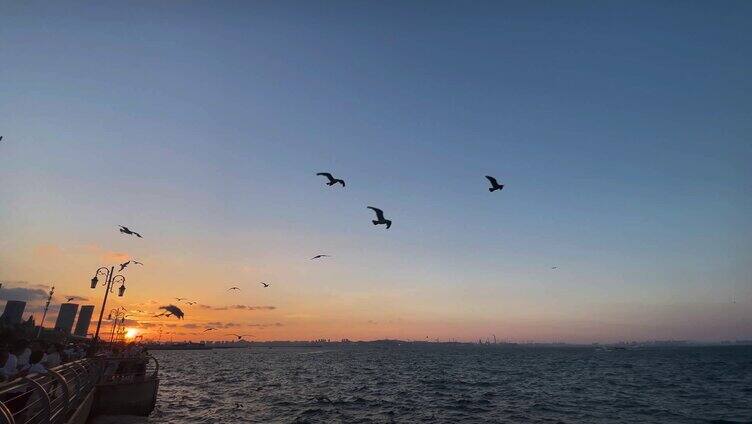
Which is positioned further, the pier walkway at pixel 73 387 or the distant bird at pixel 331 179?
the distant bird at pixel 331 179

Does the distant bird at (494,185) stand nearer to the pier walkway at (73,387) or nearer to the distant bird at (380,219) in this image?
the distant bird at (380,219)

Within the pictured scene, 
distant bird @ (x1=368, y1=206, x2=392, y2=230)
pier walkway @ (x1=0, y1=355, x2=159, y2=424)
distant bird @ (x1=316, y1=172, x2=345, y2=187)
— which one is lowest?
pier walkway @ (x1=0, y1=355, x2=159, y2=424)

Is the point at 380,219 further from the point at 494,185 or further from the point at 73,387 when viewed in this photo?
the point at 73,387

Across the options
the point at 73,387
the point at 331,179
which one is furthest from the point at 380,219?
the point at 73,387

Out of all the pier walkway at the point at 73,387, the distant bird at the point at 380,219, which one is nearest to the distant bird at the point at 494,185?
the distant bird at the point at 380,219

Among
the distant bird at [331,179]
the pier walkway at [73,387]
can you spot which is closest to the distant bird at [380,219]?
the distant bird at [331,179]

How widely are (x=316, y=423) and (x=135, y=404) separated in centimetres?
1266

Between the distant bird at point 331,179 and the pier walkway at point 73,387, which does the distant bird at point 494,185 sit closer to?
the distant bird at point 331,179

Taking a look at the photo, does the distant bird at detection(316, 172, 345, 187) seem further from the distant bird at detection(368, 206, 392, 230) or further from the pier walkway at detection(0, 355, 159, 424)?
the pier walkway at detection(0, 355, 159, 424)

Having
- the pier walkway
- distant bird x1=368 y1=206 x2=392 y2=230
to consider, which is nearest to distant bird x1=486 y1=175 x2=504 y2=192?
distant bird x1=368 y1=206 x2=392 y2=230

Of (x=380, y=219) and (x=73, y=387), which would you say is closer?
(x=73, y=387)

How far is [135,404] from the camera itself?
29.0 m

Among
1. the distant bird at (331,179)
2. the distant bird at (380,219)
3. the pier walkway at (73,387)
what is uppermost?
the distant bird at (331,179)

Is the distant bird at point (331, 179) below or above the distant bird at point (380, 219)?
above
